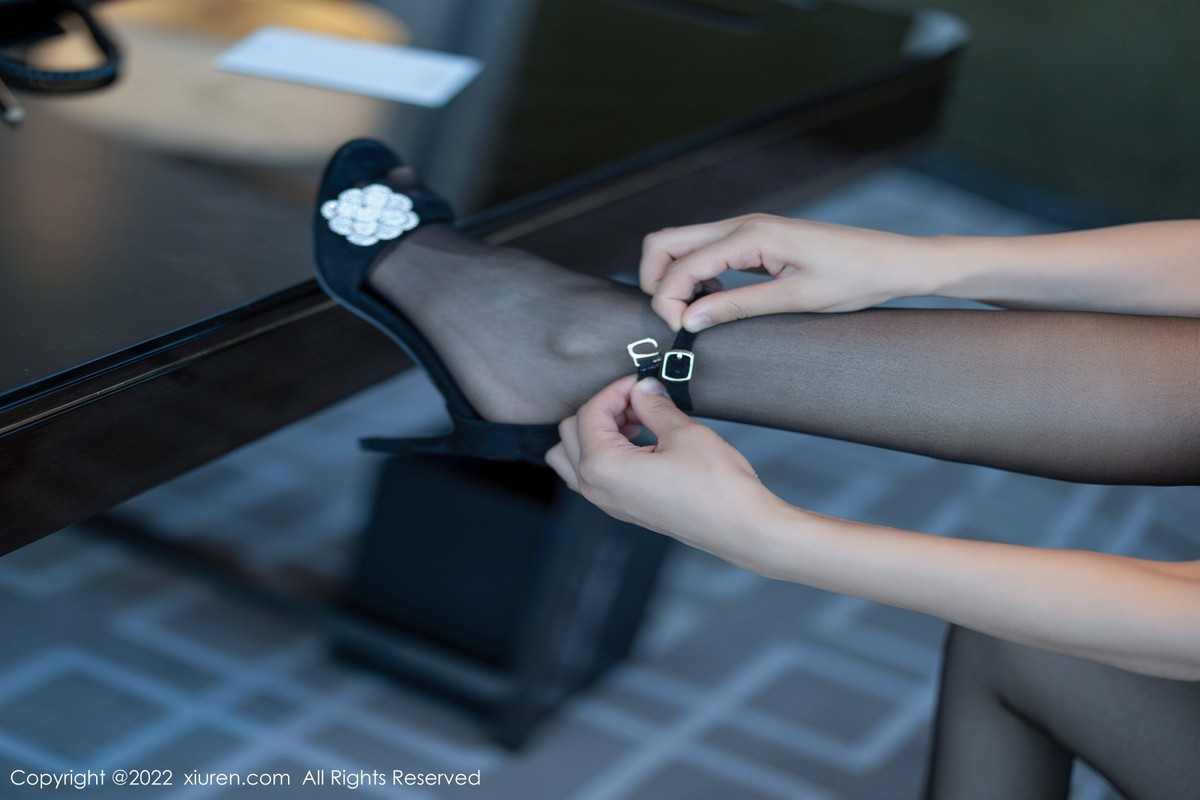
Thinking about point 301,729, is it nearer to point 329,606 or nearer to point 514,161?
point 329,606

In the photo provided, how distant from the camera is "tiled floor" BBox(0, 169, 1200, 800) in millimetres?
1217

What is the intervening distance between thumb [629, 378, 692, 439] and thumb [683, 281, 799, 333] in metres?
0.05

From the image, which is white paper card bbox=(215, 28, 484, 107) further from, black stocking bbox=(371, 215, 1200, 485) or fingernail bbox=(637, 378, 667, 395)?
fingernail bbox=(637, 378, 667, 395)

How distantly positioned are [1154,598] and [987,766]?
0.92 feet

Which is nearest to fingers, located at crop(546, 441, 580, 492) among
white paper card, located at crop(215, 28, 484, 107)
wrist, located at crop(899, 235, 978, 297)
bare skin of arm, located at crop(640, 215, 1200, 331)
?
bare skin of arm, located at crop(640, 215, 1200, 331)

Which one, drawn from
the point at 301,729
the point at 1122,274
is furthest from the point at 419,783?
the point at 1122,274

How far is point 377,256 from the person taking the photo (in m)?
0.90

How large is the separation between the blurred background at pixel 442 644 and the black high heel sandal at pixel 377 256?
12 centimetres

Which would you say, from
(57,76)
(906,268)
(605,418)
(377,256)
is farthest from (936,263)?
(57,76)

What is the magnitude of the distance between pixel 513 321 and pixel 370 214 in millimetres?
138

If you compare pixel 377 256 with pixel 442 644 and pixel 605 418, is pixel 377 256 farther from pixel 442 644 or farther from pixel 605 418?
pixel 442 644

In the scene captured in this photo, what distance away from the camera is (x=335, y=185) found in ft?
3.05

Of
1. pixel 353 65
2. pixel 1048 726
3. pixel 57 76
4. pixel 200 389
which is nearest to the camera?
pixel 200 389

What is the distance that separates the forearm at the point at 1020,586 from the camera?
67 centimetres
